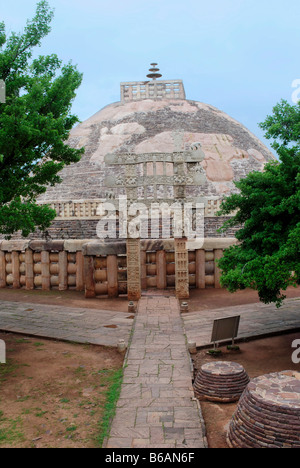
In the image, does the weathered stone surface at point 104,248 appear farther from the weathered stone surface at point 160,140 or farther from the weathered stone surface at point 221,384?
the weathered stone surface at point 160,140

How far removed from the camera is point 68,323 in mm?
8133

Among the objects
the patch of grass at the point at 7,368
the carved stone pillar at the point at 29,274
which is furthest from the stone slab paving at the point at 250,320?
the carved stone pillar at the point at 29,274

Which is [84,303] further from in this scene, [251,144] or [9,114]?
[251,144]

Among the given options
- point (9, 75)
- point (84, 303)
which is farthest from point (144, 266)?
point (9, 75)

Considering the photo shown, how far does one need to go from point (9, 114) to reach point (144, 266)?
20.0 ft

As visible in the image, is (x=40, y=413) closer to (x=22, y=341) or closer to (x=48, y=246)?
(x=22, y=341)

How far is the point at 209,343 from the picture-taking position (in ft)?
21.9

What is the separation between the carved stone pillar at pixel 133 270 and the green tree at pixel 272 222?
12.0 feet

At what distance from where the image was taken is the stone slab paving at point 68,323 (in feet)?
23.7

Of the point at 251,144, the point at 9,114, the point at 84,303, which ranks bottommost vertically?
the point at 84,303

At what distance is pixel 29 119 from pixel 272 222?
4029 mm

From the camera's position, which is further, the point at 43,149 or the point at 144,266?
the point at 144,266

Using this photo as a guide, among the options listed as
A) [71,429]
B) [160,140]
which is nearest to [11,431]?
[71,429]

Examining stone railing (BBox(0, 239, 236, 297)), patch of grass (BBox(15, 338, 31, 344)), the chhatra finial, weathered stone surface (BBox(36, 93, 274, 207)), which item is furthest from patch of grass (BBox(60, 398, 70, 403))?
the chhatra finial
